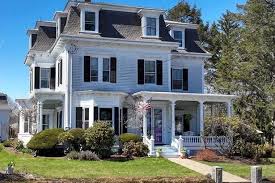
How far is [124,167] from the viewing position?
2300 cm

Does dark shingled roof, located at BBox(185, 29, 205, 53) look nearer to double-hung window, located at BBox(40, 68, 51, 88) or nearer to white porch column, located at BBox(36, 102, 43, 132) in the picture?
double-hung window, located at BBox(40, 68, 51, 88)

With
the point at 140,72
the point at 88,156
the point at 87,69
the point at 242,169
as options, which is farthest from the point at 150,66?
the point at 242,169

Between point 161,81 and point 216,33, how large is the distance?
23997mm

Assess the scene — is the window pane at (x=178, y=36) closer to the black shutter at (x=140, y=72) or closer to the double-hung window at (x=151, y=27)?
the double-hung window at (x=151, y=27)

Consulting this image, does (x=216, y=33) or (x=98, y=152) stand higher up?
(x=216, y=33)

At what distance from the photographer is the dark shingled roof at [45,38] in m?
36.1

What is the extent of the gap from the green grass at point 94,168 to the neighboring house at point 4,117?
71.5ft

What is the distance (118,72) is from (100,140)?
23.3ft

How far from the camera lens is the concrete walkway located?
2066cm

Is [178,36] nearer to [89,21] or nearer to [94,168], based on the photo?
[89,21]

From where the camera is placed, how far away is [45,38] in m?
36.4

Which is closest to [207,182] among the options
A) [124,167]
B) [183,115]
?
[124,167]

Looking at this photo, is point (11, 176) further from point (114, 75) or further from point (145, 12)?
point (145, 12)

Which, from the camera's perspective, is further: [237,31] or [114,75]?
[237,31]
